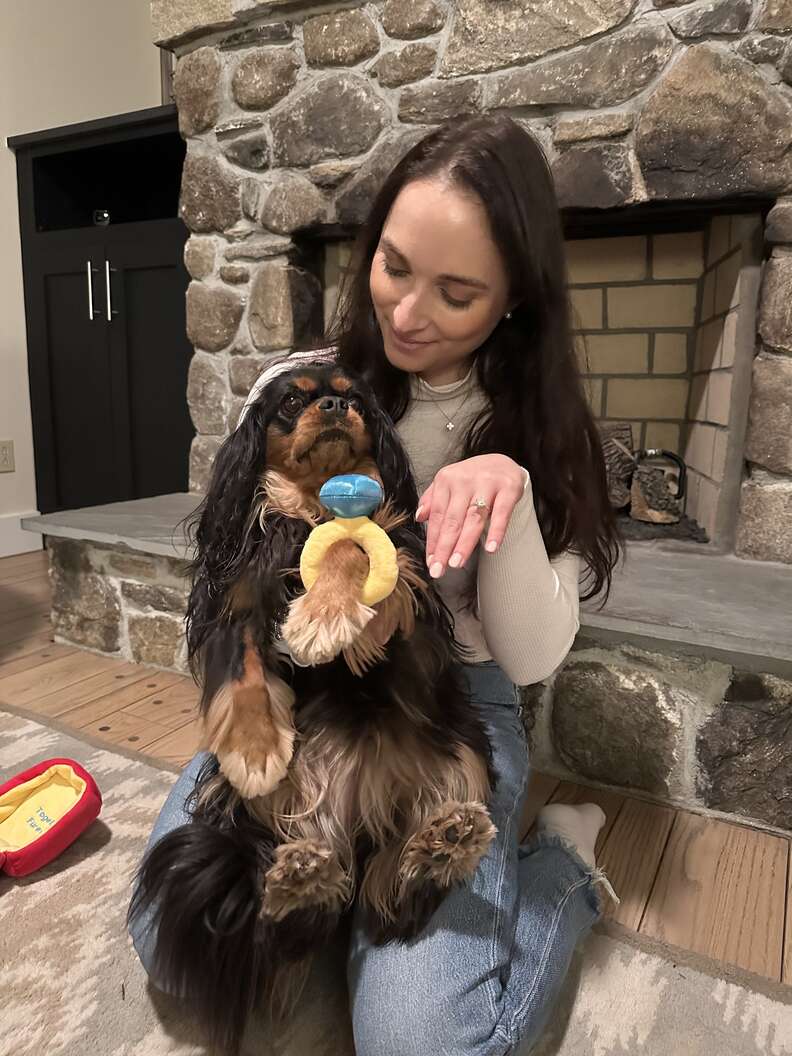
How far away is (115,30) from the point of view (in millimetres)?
3742

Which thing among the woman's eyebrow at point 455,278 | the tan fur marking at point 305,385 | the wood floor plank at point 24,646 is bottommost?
the wood floor plank at point 24,646

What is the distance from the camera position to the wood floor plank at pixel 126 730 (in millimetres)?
1922

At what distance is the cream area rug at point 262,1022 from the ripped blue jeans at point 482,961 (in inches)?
3.6

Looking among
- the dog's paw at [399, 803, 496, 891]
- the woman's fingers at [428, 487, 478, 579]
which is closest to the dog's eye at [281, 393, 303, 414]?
the woman's fingers at [428, 487, 478, 579]

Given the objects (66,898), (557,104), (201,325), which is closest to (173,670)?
(66,898)

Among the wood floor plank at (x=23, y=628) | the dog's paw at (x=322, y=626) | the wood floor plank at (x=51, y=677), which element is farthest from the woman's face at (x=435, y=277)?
the wood floor plank at (x=23, y=628)

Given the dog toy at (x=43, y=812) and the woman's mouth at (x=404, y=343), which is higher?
the woman's mouth at (x=404, y=343)

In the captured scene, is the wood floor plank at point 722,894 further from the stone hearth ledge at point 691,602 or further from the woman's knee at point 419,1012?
the woman's knee at point 419,1012

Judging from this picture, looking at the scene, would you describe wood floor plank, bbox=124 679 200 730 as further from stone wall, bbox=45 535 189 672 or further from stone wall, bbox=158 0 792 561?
stone wall, bbox=158 0 792 561

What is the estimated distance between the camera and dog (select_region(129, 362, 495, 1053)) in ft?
2.80

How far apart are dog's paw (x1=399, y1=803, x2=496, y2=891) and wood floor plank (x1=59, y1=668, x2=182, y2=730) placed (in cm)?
130

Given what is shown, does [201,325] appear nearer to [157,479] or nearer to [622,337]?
[157,479]

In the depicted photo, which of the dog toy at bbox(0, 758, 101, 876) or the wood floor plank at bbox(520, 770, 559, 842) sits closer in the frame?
the dog toy at bbox(0, 758, 101, 876)

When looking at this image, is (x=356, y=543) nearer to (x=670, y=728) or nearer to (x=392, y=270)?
(x=392, y=270)
